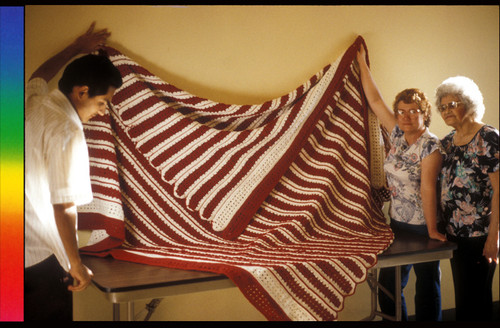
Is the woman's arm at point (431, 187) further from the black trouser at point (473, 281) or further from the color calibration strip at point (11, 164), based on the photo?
the color calibration strip at point (11, 164)

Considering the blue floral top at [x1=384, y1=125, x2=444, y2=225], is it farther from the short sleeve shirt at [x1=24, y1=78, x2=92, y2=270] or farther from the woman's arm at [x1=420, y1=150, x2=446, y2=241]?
the short sleeve shirt at [x1=24, y1=78, x2=92, y2=270]

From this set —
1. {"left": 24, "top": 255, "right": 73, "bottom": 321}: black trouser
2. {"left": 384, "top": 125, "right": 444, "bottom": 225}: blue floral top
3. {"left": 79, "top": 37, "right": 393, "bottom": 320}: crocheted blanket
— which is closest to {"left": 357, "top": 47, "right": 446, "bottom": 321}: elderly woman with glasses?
{"left": 384, "top": 125, "right": 444, "bottom": 225}: blue floral top

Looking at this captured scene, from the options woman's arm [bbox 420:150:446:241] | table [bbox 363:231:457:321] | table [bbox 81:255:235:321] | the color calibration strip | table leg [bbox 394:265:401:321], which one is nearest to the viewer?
table [bbox 81:255:235:321]

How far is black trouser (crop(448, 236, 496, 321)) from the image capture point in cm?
171

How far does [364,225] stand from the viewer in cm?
184

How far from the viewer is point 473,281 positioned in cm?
172

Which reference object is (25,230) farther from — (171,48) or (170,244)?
(171,48)

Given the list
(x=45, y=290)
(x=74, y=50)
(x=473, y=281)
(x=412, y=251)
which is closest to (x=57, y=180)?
(x=45, y=290)

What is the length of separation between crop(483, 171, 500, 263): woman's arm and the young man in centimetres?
138

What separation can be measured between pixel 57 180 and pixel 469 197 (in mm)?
1408

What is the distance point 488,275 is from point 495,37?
1142 mm

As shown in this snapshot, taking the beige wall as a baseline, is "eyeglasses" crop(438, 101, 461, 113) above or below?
below

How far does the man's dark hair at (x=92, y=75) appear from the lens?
150 cm

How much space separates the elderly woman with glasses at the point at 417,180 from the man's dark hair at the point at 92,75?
108cm
